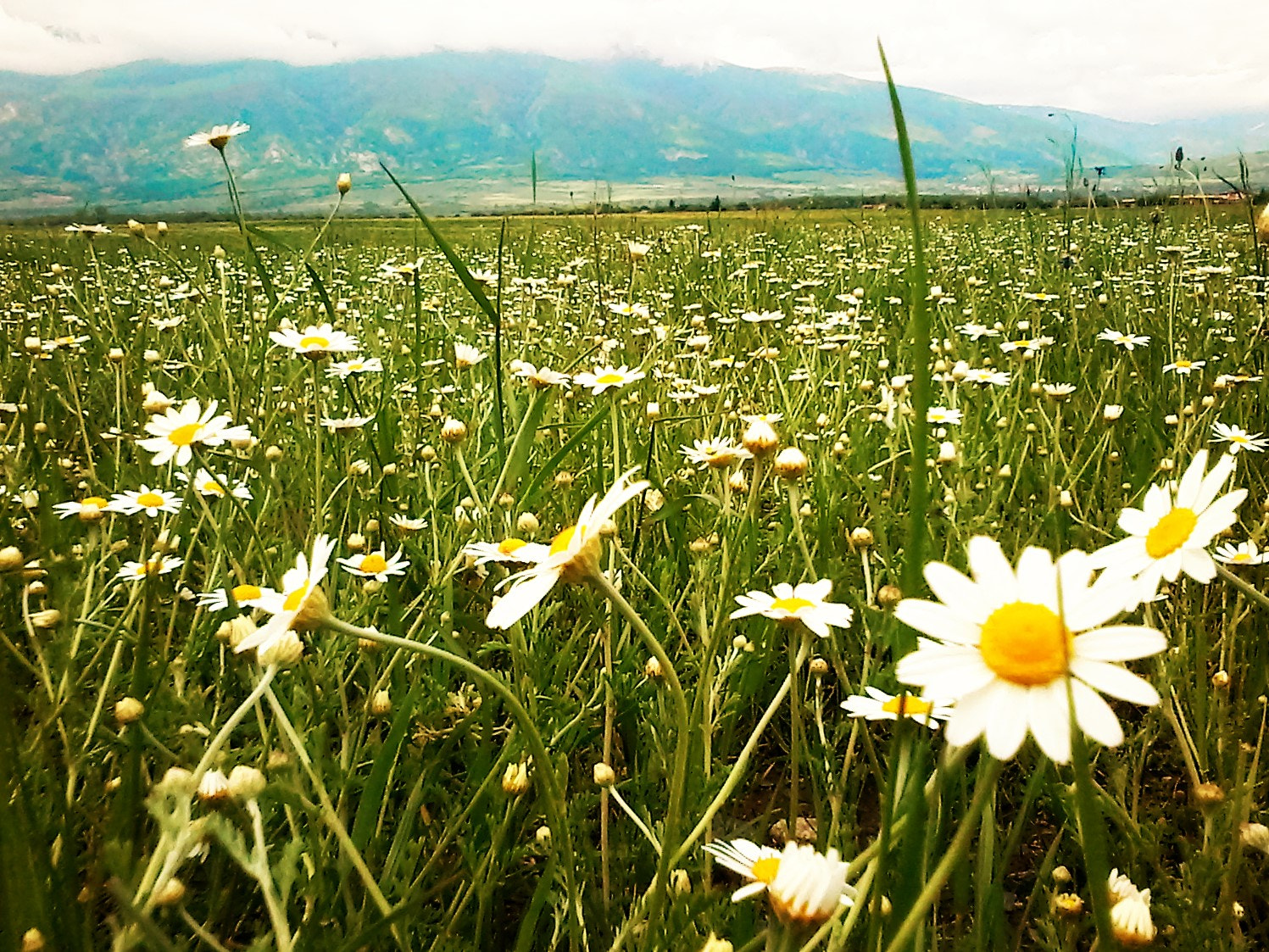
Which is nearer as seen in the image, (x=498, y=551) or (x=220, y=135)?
(x=498, y=551)

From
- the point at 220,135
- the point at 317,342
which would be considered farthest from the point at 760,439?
the point at 220,135

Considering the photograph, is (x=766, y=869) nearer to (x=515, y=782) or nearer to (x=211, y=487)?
(x=515, y=782)

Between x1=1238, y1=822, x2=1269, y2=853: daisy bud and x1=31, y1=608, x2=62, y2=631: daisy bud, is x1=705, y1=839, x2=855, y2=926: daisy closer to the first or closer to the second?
x1=1238, y1=822, x2=1269, y2=853: daisy bud

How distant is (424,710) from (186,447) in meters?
0.60

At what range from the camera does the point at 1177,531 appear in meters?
0.58

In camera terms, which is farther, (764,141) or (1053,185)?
(764,141)

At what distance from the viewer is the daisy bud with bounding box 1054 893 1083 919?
2.02 ft

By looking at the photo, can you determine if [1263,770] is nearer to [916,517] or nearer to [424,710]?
[916,517]

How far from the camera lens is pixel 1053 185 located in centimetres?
478

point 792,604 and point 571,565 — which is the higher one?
point 571,565

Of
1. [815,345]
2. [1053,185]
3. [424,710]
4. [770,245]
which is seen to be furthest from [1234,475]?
[770,245]

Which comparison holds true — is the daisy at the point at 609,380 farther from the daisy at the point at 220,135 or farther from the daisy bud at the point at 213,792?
the daisy at the point at 220,135

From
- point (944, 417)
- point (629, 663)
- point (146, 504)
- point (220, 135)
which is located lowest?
point (629, 663)

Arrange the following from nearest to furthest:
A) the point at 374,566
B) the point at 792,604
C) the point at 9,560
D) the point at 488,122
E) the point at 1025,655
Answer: the point at 1025,655 < the point at 792,604 < the point at 9,560 < the point at 374,566 < the point at 488,122
